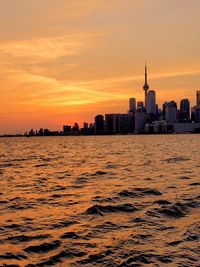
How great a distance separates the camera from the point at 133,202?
24.0 m

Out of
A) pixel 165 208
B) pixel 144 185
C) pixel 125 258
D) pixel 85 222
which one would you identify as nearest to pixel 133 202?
pixel 165 208

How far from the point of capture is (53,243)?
50.7 ft

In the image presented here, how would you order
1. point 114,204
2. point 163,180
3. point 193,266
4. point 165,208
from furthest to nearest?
point 163,180 → point 114,204 → point 165,208 → point 193,266

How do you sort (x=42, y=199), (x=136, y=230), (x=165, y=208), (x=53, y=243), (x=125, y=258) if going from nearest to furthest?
(x=125, y=258) < (x=53, y=243) < (x=136, y=230) < (x=165, y=208) < (x=42, y=199)

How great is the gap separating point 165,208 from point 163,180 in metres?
13.4

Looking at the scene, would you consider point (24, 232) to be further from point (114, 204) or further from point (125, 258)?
point (114, 204)

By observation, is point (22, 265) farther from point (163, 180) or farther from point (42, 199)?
point (163, 180)

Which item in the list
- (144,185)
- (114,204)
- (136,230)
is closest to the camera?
(136,230)

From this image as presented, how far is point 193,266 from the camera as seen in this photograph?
12.6 m

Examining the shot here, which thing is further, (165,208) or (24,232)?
(165,208)

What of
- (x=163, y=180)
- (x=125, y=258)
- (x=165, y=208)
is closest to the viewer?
(x=125, y=258)

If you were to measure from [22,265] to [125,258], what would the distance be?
134 inches

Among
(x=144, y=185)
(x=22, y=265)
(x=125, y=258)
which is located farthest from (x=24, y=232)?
(x=144, y=185)

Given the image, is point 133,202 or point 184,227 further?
point 133,202
